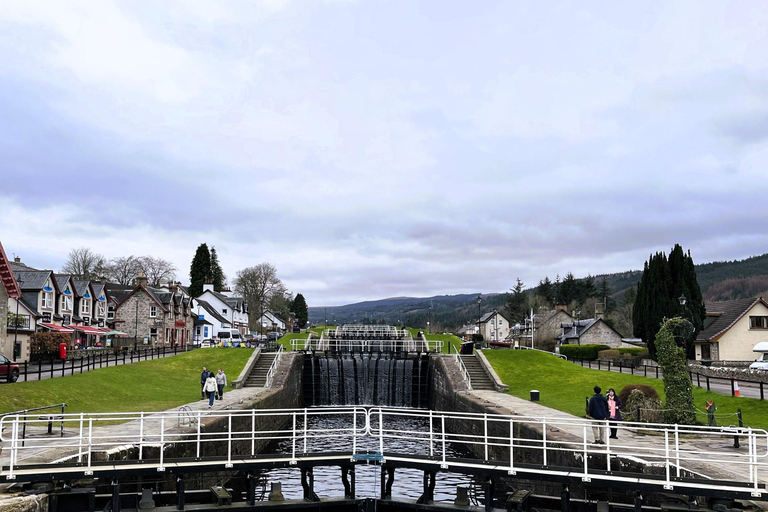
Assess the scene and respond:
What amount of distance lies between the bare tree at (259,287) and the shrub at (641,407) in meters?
115

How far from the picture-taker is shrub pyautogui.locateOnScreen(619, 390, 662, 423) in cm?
2445

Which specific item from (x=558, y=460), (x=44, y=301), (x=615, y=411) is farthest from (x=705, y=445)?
(x=44, y=301)

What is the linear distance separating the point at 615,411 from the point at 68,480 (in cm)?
1720

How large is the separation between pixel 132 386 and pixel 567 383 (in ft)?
95.9

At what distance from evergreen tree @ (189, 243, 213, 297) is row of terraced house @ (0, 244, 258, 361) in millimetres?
12407

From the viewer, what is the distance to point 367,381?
51.7 meters

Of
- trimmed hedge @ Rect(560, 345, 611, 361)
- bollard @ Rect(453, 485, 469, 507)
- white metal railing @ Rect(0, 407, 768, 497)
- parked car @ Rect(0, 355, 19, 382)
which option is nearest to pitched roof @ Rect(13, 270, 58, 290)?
parked car @ Rect(0, 355, 19, 382)

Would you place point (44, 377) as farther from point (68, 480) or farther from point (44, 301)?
point (44, 301)

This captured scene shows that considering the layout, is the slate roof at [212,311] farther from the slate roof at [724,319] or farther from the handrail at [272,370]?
the slate roof at [724,319]

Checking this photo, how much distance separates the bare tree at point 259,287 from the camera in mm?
135875

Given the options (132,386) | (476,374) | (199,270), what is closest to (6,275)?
(132,386)

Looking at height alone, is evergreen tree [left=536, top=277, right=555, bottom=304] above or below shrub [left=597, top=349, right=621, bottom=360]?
above

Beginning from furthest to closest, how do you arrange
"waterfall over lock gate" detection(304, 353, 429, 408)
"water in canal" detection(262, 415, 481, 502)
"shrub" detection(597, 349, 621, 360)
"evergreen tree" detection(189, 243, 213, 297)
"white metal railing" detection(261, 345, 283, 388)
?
"evergreen tree" detection(189, 243, 213, 297) → "shrub" detection(597, 349, 621, 360) → "waterfall over lock gate" detection(304, 353, 429, 408) → "white metal railing" detection(261, 345, 283, 388) → "water in canal" detection(262, 415, 481, 502)

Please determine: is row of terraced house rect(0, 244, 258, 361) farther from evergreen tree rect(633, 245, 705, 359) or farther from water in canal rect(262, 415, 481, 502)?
evergreen tree rect(633, 245, 705, 359)
